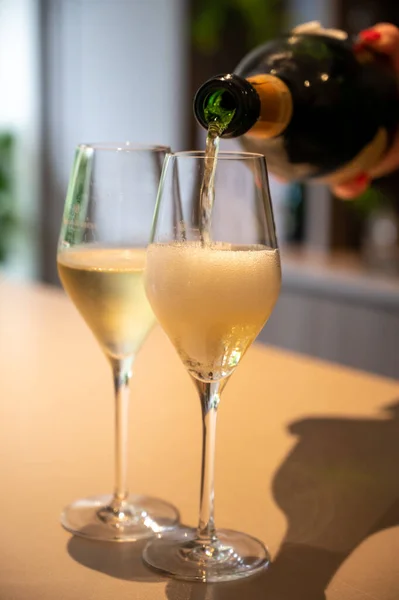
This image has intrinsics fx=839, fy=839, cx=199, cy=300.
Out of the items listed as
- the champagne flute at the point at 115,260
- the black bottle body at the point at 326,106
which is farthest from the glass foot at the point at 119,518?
the black bottle body at the point at 326,106

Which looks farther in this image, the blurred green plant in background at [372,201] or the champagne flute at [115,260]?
the blurred green plant in background at [372,201]

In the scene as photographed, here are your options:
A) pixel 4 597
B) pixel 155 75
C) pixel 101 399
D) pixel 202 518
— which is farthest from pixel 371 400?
pixel 155 75

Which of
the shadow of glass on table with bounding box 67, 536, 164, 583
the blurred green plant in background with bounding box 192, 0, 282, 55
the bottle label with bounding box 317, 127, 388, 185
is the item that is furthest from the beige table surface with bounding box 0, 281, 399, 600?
the blurred green plant in background with bounding box 192, 0, 282, 55

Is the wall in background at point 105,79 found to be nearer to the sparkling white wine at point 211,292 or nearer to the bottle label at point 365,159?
the bottle label at point 365,159

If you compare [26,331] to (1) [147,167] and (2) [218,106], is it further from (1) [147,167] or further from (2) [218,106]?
(2) [218,106]

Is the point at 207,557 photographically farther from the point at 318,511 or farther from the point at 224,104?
the point at 224,104

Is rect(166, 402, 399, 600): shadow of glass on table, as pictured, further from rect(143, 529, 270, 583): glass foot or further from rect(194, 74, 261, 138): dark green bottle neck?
rect(194, 74, 261, 138): dark green bottle neck

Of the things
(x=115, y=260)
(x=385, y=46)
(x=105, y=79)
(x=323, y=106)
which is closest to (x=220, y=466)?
(x=115, y=260)

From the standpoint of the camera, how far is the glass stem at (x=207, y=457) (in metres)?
0.61

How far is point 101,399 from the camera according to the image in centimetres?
98

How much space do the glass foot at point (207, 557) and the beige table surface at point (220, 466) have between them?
1 centimetres

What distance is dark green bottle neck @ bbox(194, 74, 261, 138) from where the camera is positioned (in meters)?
0.60

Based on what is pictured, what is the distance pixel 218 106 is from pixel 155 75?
307 cm

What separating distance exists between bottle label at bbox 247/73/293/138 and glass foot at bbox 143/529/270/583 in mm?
376
